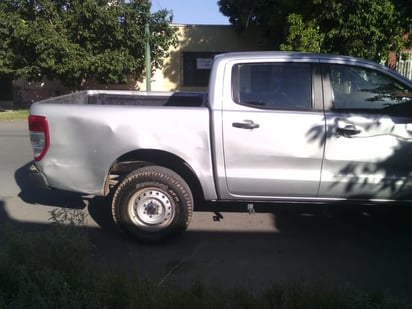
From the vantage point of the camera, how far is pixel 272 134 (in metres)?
4.38

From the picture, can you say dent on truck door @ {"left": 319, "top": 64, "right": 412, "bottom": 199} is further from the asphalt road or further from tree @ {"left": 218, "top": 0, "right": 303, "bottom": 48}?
tree @ {"left": 218, "top": 0, "right": 303, "bottom": 48}

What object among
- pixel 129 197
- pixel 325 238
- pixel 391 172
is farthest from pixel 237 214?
pixel 391 172

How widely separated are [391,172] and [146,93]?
10.9ft

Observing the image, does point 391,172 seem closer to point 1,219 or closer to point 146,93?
point 146,93

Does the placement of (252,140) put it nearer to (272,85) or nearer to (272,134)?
(272,134)

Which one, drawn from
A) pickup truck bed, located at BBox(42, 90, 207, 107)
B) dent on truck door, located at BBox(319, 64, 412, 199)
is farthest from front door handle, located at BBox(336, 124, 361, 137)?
pickup truck bed, located at BBox(42, 90, 207, 107)

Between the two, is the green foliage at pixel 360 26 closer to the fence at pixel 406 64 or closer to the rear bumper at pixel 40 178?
the fence at pixel 406 64

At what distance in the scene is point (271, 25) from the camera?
18.1 metres

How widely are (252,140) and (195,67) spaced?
58.5ft

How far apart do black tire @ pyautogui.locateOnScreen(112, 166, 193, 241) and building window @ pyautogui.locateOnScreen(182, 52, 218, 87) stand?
1750cm

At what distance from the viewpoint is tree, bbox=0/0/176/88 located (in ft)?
51.2

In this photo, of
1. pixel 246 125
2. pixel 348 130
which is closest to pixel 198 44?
pixel 246 125

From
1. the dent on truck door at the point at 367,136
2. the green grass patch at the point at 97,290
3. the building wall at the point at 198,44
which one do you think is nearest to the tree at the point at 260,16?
the building wall at the point at 198,44

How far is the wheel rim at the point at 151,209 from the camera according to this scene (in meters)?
4.59
